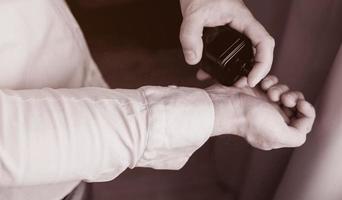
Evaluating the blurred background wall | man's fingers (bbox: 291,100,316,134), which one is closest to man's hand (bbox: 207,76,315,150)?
man's fingers (bbox: 291,100,316,134)

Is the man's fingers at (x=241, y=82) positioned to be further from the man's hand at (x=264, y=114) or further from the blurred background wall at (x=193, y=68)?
the blurred background wall at (x=193, y=68)

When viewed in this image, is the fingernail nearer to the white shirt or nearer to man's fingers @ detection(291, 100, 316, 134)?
the white shirt

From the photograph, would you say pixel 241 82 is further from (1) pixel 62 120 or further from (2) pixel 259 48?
(1) pixel 62 120

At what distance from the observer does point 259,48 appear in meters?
0.70

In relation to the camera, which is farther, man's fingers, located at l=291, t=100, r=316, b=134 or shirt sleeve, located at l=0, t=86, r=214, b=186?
man's fingers, located at l=291, t=100, r=316, b=134

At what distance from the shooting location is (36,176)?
572 mm

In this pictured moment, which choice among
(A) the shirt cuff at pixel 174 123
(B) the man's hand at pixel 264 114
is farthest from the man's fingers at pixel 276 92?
(A) the shirt cuff at pixel 174 123

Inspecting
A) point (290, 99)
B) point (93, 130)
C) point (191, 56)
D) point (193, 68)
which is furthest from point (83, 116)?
point (193, 68)

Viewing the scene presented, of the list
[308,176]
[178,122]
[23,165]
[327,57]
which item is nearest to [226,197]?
[308,176]

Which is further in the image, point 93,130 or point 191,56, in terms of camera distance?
point 191,56

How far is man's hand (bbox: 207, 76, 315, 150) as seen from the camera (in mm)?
681

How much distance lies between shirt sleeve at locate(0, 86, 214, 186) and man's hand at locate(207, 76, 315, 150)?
0.04 meters

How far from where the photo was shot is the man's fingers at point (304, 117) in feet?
2.29

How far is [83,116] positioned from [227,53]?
231mm
